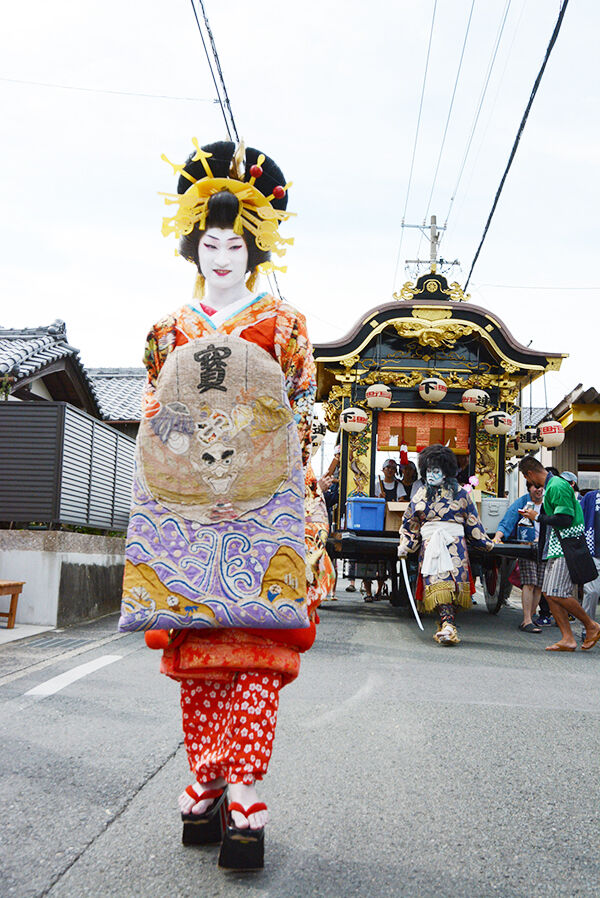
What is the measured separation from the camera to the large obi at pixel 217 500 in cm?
242

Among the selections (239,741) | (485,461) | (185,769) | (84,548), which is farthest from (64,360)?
(239,741)

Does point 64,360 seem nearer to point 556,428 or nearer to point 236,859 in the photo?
point 556,428

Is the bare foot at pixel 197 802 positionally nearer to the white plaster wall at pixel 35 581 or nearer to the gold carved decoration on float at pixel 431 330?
the white plaster wall at pixel 35 581

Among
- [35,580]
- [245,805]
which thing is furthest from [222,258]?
[35,580]

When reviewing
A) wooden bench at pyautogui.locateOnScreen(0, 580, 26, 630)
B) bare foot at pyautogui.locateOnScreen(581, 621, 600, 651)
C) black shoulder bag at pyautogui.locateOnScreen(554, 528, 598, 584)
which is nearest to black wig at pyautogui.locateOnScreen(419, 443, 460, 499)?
black shoulder bag at pyautogui.locateOnScreen(554, 528, 598, 584)

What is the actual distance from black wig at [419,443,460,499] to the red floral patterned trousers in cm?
542

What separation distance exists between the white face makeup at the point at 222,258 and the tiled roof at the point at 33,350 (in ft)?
31.3

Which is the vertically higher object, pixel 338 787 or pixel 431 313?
pixel 431 313

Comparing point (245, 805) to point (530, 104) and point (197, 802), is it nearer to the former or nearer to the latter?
point (197, 802)

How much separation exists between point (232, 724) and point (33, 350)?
11.5 m

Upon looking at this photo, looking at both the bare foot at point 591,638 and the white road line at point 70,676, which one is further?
the bare foot at point 591,638

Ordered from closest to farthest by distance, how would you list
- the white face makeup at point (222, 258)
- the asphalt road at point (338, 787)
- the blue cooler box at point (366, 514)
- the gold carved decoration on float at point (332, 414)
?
the asphalt road at point (338, 787), the white face makeup at point (222, 258), the blue cooler box at point (366, 514), the gold carved decoration on float at point (332, 414)

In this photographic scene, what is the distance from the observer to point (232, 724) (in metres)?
2.42

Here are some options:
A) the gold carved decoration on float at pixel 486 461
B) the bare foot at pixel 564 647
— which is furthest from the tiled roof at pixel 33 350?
the bare foot at pixel 564 647
